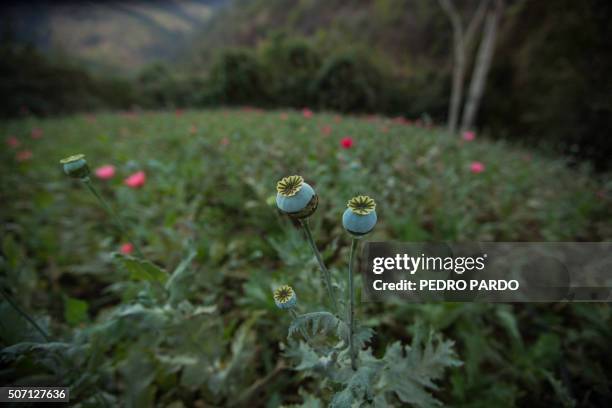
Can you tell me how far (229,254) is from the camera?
1.48 metres

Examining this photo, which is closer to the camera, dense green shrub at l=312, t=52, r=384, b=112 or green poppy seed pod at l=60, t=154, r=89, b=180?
green poppy seed pod at l=60, t=154, r=89, b=180

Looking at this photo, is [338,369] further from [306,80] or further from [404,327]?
[306,80]

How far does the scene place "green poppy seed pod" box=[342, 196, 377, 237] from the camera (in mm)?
413

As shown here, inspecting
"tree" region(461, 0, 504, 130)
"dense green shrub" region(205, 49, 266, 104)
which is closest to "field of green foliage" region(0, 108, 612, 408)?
"tree" region(461, 0, 504, 130)

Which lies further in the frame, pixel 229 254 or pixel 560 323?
pixel 229 254

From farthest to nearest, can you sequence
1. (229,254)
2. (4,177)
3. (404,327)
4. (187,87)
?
(187,87), (4,177), (229,254), (404,327)

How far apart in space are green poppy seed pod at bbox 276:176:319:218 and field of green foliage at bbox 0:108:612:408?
0.78 ft

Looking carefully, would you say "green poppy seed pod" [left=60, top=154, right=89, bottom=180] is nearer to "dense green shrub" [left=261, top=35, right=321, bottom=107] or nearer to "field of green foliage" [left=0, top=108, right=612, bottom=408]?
"field of green foliage" [left=0, top=108, right=612, bottom=408]

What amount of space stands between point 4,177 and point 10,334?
2.49 m

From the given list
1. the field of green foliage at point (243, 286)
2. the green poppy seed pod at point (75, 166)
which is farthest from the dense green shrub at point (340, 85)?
the green poppy seed pod at point (75, 166)

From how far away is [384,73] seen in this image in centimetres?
896

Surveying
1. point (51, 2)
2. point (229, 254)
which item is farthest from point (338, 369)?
point (51, 2)

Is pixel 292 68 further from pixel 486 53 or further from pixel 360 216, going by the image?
pixel 360 216

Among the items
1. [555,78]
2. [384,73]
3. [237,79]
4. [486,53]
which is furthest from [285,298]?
[237,79]
